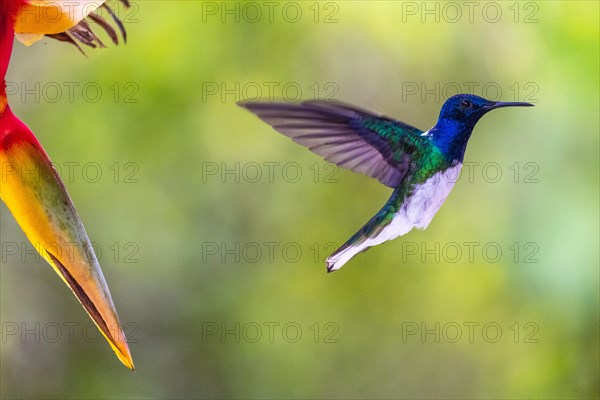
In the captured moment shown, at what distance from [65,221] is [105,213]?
2065mm

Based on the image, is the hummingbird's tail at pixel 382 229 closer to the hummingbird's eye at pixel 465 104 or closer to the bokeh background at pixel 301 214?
the hummingbird's eye at pixel 465 104

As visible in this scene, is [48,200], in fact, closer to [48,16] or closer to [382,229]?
[48,16]

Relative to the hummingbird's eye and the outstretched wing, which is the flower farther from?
the hummingbird's eye

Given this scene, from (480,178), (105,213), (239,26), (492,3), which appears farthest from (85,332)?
(492,3)

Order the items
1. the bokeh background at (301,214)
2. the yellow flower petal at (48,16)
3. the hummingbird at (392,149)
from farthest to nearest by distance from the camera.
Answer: the bokeh background at (301,214) → the hummingbird at (392,149) → the yellow flower petal at (48,16)

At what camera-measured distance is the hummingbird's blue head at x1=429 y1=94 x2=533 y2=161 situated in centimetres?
78

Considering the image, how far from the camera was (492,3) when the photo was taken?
2.53 m

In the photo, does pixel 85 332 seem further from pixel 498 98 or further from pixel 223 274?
pixel 498 98

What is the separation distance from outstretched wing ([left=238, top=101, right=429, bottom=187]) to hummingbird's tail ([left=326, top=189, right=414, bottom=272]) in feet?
0.09

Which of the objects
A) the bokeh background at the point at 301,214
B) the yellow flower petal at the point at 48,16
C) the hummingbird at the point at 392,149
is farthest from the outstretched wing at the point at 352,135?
the bokeh background at the point at 301,214

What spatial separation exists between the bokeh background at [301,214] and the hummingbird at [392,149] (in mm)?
1454

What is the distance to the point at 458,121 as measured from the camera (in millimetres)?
846

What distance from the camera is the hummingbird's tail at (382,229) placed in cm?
84

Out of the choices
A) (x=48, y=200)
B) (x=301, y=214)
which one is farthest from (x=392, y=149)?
(x=301, y=214)
